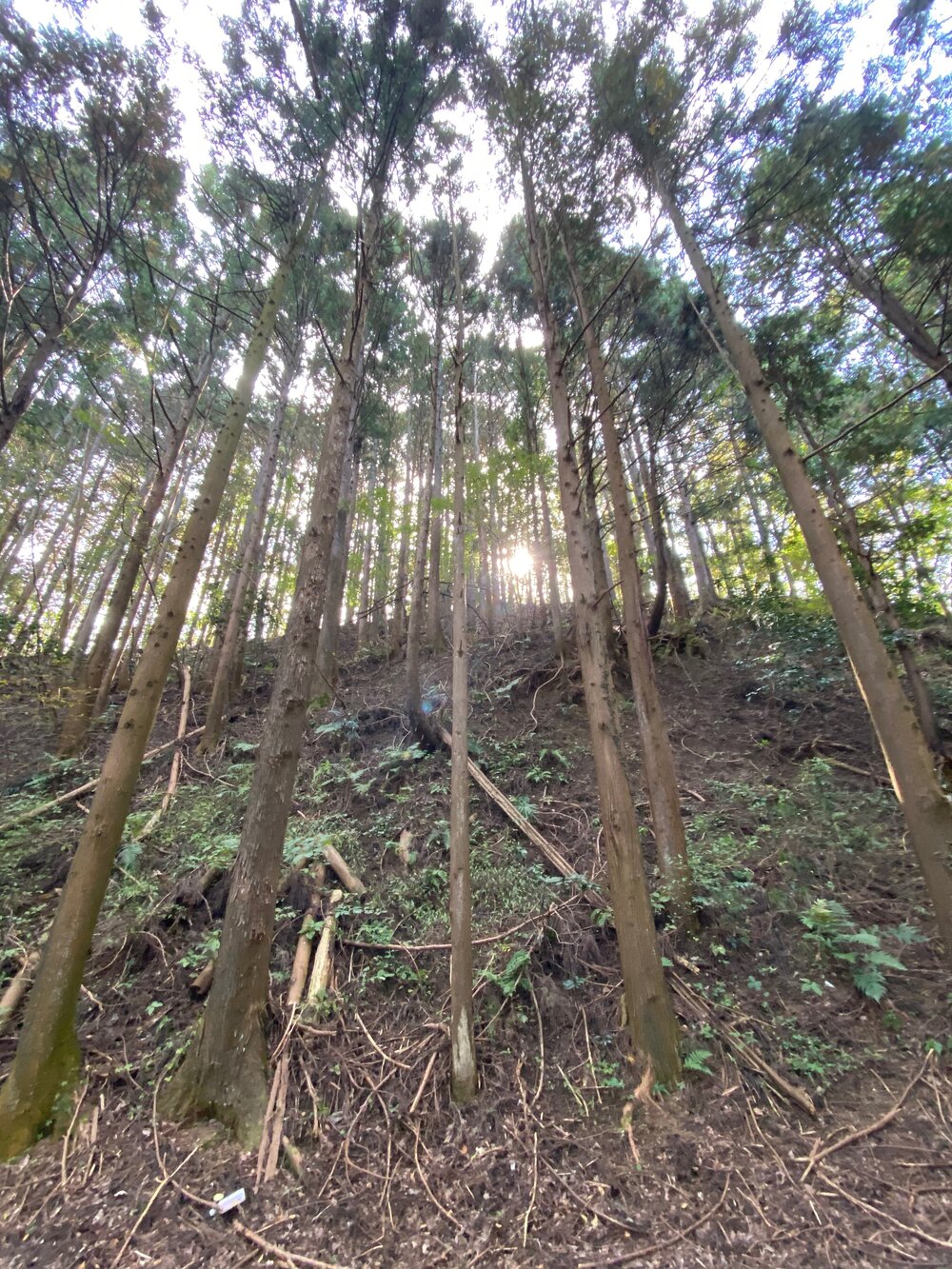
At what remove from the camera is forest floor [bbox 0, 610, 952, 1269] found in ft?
8.07

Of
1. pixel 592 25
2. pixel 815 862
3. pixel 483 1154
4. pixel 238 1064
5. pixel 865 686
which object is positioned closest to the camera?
pixel 483 1154

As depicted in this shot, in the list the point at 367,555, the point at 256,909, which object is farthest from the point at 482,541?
the point at 256,909

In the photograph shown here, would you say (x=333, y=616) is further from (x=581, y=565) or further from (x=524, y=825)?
(x=581, y=565)

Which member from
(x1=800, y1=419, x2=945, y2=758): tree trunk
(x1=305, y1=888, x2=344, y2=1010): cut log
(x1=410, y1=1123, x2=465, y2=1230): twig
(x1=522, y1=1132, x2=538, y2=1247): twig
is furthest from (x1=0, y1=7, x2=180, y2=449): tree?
(x1=800, y1=419, x2=945, y2=758): tree trunk

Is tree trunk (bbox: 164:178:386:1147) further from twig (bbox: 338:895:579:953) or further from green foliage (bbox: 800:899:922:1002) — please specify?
green foliage (bbox: 800:899:922:1002)

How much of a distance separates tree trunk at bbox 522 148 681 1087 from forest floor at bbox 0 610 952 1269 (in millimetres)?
262

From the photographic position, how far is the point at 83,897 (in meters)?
3.17

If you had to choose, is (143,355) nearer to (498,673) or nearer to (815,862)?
(498,673)

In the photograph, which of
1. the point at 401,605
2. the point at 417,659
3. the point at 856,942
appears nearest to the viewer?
the point at 856,942

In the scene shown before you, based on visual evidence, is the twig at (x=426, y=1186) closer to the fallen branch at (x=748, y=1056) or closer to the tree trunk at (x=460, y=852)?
the tree trunk at (x=460, y=852)

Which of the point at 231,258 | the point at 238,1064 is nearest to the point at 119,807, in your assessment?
the point at 238,1064

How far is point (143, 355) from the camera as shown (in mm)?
5887

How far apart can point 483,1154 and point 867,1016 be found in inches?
116

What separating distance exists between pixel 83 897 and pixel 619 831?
3795 millimetres
